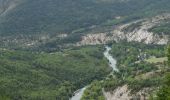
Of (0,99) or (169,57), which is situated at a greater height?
(169,57)

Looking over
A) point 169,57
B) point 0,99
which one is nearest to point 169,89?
point 169,57

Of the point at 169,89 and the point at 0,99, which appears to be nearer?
the point at 169,89

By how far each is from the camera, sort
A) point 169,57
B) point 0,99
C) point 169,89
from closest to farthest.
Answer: point 169,89, point 169,57, point 0,99

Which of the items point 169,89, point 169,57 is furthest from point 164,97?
point 169,57

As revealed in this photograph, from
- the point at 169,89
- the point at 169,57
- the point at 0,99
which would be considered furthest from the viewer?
the point at 0,99

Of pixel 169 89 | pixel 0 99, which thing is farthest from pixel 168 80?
pixel 0 99

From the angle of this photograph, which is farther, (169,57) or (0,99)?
(0,99)

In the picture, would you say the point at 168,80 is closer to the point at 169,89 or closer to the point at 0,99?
→ the point at 169,89
